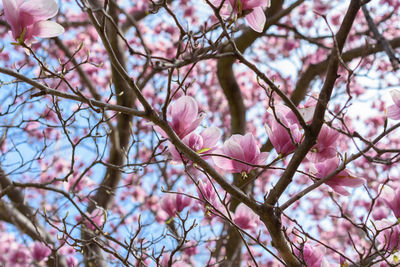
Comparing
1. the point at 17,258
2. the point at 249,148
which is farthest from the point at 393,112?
the point at 17,258

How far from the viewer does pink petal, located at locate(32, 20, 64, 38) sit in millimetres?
1374

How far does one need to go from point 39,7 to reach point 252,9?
701 mm

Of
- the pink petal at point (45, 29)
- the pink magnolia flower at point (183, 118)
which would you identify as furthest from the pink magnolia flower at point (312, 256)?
the pink petal at point (45, 29)

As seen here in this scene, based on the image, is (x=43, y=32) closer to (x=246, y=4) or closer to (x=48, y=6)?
(x=48, y=6)

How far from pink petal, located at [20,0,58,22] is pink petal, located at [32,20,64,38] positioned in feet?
0.12

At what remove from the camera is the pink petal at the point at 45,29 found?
1374 mm

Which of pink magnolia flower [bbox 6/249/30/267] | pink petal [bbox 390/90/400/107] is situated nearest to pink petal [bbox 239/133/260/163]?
pink petal [bbox 390/90/400/107]

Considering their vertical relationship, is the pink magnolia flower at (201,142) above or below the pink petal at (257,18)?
below

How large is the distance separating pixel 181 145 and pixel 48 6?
0.63 meters

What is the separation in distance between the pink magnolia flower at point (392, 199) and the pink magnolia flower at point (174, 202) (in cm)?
98

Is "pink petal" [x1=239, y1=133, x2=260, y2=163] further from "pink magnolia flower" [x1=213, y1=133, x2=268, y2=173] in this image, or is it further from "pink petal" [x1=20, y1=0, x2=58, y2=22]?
"pink petal" [x1=20, y1=0, x2=58, y2=22]

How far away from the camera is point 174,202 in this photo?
2.22m

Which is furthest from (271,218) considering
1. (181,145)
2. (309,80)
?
(309,80)

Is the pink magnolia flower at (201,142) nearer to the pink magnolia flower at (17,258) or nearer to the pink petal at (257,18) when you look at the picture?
the pink petal at (257,18)
